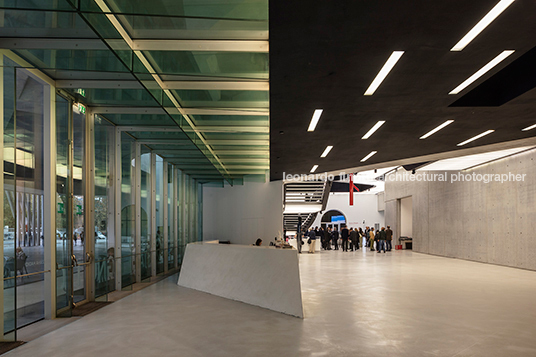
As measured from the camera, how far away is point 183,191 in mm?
16906

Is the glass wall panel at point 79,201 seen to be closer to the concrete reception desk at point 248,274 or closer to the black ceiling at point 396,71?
the concrete reception desk at point 248,274

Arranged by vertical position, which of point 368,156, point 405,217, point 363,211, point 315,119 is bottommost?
point 363,211

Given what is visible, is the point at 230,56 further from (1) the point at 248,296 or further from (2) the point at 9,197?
(1) the point at 248,296

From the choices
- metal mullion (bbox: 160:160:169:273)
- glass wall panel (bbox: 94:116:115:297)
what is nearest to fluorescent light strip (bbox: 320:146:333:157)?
metal mullion (bbox: 160:160:169:273)

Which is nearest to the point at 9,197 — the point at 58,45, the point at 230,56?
the point at 58,45

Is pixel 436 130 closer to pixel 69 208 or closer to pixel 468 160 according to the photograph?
pixel 69 208

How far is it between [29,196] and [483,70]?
23.7 ft

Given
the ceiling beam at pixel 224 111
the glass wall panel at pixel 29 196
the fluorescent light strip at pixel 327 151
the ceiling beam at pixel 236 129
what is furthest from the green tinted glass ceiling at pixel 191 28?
the fluorescent light strip at pixel 327 151

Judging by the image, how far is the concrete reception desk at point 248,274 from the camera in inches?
306

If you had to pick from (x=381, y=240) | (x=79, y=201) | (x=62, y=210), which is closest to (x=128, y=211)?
(x=79, y=201)

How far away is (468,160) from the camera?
17859 millimetres

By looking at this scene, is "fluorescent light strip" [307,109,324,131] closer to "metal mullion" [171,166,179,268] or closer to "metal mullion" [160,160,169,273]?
"metal mullion" [160,160,169,273]

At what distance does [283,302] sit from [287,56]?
14.4 ft

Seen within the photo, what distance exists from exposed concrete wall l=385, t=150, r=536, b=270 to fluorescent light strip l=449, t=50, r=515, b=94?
9.70m
